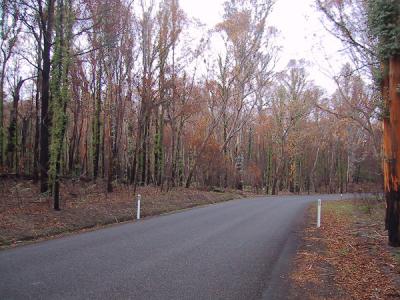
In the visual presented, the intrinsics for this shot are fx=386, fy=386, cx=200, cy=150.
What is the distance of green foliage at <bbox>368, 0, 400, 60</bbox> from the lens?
8664 millimetres

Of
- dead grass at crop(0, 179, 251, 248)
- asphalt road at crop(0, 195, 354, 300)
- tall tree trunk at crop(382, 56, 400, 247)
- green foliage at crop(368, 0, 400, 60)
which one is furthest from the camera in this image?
dead grass at crop(0, 179, 251, 248)

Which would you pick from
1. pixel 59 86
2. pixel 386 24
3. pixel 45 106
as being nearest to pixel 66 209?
pixel 59 86

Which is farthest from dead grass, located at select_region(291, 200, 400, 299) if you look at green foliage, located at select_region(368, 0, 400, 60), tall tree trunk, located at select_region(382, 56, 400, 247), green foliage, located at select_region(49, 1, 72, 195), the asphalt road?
green foliage, located at select_region(49, 1, 72, 195)

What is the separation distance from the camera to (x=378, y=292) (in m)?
6.36

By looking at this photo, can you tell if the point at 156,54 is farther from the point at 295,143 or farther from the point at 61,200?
the point at 295,143

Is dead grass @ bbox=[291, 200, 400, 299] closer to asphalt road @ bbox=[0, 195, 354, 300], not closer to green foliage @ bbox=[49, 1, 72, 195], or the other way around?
asphalt road @ bbox=[0, 195, 354, 300]

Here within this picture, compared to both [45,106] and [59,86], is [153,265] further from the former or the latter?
[45,106]

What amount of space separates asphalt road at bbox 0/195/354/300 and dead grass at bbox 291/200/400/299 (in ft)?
1.40

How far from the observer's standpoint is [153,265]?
7.48m

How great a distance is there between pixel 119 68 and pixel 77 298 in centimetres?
1866

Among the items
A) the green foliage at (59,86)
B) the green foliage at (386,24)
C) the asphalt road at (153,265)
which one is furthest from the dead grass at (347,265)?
the green foliage at (59,86)

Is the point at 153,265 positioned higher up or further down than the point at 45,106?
further down

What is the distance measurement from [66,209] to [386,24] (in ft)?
39.1

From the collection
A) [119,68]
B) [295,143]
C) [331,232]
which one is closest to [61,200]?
[119,68]
